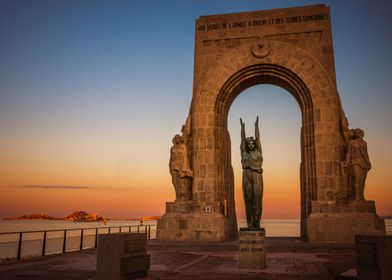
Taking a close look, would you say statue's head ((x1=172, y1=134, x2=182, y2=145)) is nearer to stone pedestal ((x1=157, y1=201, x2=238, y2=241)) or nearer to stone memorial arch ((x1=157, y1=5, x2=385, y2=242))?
stone memorial arch ((x1=157, y1=5, x2=385, y2=242))

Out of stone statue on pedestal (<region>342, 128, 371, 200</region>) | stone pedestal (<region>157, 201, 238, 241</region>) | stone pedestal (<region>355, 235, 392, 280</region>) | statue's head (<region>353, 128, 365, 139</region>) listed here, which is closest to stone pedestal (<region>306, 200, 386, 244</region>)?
stone statue on pedestal (<region>342, 128, 371, 200</region>)

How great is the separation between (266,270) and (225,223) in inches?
307

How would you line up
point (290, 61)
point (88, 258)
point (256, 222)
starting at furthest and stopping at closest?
1. point (290, 61)
2. point (88, 258)
3. point (256, 222)

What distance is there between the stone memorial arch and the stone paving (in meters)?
2.44

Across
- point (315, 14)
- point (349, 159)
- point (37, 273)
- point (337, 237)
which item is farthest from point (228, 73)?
point (37, 273)

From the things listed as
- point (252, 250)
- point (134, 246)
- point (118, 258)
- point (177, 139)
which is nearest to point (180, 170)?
point (177, 139)

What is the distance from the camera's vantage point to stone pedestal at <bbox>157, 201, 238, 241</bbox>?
1648 centimetres

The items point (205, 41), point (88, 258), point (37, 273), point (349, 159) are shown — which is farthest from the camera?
point (205, 41)

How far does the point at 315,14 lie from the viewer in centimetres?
1859

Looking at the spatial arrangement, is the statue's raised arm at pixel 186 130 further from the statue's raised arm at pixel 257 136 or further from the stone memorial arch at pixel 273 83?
the statue's raised arm at pixel 257 136

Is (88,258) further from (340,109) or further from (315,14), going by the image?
(315,14)

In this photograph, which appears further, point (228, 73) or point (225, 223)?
point (228, 73)

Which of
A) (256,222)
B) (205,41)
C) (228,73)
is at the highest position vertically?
(205,41)

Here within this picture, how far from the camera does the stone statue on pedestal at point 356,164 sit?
15.9 meters
